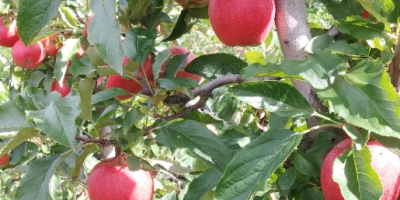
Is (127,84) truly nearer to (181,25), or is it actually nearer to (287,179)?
(181,25)

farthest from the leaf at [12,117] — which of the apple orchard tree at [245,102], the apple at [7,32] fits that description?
the apple at [7,32]

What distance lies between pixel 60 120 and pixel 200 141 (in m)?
0.24

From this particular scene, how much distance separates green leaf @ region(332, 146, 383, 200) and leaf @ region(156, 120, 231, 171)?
22cm

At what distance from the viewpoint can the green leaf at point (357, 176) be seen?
25.4 inches

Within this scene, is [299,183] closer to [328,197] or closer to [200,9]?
[328,197]

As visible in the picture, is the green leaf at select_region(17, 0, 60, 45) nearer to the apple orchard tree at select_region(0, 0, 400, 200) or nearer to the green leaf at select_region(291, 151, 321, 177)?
the apple orchard tree at select_region(0, 0, 400, 200)

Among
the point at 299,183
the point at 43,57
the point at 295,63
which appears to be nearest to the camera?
the point at 295,63

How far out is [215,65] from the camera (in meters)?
1.10

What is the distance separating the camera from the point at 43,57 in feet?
6.09

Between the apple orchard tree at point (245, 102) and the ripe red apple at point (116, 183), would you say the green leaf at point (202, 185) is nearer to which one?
the apple orchard tree at point (245, 102)

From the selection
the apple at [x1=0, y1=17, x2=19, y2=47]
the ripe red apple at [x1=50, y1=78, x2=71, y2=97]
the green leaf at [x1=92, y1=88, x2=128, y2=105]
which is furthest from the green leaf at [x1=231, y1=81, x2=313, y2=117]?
the apple at [x1=0, y1=17, x2=19, y2=47]

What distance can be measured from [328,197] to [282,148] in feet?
0.32

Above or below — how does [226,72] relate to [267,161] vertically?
below

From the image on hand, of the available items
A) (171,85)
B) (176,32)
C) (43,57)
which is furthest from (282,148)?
(43,57)
